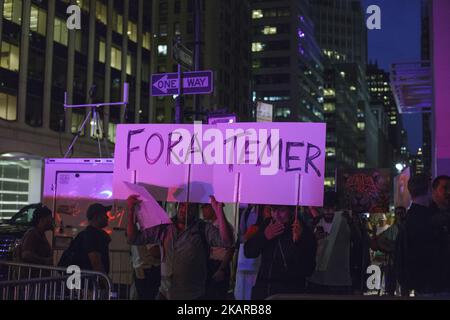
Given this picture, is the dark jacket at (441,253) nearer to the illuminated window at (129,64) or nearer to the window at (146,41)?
the illuminated window at (129,64)

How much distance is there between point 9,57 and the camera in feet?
125

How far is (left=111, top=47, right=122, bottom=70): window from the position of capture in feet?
171

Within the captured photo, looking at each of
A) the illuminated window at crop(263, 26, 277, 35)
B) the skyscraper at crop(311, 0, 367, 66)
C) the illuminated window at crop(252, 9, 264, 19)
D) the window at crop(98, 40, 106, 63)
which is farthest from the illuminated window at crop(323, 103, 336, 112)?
the window at crop(98, 40, 106, 63)

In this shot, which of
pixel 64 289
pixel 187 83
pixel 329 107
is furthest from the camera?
pixel 329 107

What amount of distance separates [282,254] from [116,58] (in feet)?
160

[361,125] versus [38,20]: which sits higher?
[361,125]

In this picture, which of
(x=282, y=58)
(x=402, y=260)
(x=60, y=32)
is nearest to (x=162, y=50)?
(x=60, y=32)

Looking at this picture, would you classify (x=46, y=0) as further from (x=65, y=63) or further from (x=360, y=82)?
(x=360, y=82)

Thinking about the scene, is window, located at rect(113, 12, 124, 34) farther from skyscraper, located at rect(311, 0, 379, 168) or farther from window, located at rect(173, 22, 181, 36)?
skyscraper, located at rect(311, 0, 379, 168)

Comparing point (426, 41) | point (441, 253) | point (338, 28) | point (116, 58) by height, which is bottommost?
point (441, 253)

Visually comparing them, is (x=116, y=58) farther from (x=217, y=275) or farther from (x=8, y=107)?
(x=217, y=275)

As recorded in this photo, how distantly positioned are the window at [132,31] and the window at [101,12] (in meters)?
4.72

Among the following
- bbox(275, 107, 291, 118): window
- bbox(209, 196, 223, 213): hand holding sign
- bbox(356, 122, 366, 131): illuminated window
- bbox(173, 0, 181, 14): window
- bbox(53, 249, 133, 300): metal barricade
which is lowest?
bbox(53, 249, 133, 300): metal barricade

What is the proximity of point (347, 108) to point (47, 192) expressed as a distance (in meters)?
153
